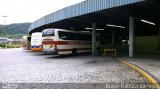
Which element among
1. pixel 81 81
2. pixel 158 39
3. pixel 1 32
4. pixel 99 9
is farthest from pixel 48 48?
pixel 1 32

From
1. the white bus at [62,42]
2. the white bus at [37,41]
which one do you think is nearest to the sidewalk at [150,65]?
the white bus at [62,42]

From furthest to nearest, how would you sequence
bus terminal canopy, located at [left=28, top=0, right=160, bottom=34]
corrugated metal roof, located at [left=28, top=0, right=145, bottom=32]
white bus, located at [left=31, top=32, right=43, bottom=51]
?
white bus, located at [left=31, top=32, right=43, bottom=51]
corrugated metal roof, located at [left=28, top=0, right=145, bottom=32]
bus terminal canopy, located at [left=28, top=0, right=160, bottom=34]

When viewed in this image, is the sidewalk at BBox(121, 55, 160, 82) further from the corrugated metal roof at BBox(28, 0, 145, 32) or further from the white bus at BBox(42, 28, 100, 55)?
the white bus at BBox(42, 28, 100, 55)

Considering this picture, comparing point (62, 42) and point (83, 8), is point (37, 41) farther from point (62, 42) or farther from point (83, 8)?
point (83, 8)

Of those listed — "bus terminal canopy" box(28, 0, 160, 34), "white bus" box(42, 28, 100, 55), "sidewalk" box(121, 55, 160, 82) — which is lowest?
"sidewalk" box(121, 55, 160, 82)

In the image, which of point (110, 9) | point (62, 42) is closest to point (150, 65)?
point (110, 9)

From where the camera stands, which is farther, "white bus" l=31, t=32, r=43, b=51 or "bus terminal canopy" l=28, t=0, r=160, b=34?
"white bus" l=31, t=32, r=43, b=51

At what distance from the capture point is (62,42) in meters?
24.7

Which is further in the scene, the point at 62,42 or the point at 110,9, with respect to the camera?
the point at 62,42

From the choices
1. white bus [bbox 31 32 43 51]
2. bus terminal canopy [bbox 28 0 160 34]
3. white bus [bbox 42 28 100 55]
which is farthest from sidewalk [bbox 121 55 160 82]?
white bus [bbox 31 32 43 51]

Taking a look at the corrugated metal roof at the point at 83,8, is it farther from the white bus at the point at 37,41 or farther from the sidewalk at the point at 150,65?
the sidewalk at the point at 150,65

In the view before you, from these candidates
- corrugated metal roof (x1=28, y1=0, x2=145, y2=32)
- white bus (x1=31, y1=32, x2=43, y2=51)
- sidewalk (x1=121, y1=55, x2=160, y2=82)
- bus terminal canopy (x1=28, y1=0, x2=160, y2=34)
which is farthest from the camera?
white bus (x1=31, y1=32, x2=43, y2=51)

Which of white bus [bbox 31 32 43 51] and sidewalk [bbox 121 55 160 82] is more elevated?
white bus [bbox 31 32 43 51]

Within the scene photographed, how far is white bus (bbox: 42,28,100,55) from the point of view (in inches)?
951
